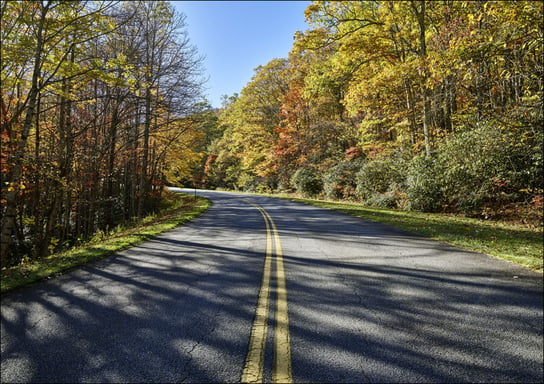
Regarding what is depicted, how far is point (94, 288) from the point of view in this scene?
4.27 meters

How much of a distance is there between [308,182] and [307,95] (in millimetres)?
10644

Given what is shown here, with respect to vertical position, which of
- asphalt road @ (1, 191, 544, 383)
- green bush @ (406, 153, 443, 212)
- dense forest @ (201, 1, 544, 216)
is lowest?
asphalt road @ (1, 191, 544, 383)

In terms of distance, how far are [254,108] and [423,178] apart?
2508 centimetres

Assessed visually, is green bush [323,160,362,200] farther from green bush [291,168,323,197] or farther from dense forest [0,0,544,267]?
green bush [291,168,323,197]

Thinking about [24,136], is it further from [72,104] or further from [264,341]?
[264,341]

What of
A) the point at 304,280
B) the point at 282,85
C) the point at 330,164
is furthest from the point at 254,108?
the point at 304,280

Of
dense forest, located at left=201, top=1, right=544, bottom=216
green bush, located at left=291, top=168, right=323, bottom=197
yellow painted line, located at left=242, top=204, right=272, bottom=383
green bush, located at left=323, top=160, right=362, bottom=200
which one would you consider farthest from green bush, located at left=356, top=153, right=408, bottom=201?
yellow painted line, located at left=242, top=204, right=272, bottom=383

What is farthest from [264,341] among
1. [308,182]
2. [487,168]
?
[308,182]

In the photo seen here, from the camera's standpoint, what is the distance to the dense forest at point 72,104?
5.77m

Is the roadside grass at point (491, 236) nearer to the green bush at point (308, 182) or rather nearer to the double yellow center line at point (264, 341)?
the double yellow center line at point (264, 341)

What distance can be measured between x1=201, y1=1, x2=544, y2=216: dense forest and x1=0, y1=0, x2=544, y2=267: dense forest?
0.08 m

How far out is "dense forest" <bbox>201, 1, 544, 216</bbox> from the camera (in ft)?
22.2

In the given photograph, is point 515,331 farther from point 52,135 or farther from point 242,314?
point 52,135

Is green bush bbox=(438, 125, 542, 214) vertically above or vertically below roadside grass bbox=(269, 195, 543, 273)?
above
